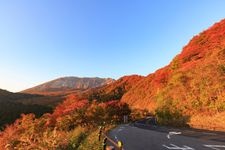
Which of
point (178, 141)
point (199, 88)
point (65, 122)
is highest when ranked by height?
point (199, 88)

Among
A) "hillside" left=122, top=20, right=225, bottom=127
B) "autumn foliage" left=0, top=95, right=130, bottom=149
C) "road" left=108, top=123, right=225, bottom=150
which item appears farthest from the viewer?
"autumn foliage" left=0, top=95, right=130, bottom=149

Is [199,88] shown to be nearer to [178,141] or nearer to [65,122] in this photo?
[178,141]

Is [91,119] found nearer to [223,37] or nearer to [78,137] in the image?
[78,137]

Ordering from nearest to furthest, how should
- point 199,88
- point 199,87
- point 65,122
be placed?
1. point 199,87
2. point 199,88
3. point 65,122

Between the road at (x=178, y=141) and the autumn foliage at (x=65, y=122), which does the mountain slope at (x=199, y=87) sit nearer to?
the road at (x=178, y=141)

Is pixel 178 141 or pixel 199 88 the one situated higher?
pixel 199 88

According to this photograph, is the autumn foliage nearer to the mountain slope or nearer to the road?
the road

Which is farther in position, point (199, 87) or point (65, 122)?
point (65, 122)

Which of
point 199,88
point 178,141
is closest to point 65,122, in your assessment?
point 199,88

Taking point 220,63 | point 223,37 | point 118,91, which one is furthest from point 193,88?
point 118,91

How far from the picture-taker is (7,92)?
12681 centimetres

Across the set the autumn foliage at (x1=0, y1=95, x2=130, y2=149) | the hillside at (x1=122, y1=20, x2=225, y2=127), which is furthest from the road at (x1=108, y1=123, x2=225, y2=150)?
the hillside at (x1=122, y1=20, x2=225, y2=127)

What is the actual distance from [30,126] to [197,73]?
20829mm

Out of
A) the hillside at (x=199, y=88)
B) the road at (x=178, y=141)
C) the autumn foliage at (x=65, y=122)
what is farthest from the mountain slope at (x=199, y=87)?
the autumn foliage at (x=65, y=122)
